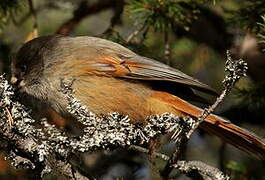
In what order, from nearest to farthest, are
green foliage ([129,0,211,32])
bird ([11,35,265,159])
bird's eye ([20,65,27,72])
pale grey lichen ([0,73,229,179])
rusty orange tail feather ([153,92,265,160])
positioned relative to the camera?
pale grey lichen ([0,73,229,179]) < rusty orange tail feather ([153,92,265,160]) < bird ([11,35,265,159]) < green foliage ([129,0,211,32]) < bird's eye ([20,65,27,72])

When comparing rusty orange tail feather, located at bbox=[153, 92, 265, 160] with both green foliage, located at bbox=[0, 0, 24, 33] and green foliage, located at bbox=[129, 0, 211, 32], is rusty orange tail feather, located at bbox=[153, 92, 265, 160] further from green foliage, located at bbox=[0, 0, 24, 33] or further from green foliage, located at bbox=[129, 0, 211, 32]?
green foliage, located at bbox=[0, 0, 24, 33]

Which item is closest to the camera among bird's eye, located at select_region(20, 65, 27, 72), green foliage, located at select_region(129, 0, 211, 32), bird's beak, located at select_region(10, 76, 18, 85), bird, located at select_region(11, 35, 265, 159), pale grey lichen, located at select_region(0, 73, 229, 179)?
pale grey lichen, located at select_region(0, 73, 229, 179)

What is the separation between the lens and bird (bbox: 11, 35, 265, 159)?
4504 millimetres

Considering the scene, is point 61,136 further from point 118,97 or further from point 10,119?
point 118,97

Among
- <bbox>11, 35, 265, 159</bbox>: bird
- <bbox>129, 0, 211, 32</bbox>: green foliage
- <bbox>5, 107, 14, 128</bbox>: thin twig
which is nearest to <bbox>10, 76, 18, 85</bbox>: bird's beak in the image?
<bbox>11, 35, 265, 159</bbox>: bird

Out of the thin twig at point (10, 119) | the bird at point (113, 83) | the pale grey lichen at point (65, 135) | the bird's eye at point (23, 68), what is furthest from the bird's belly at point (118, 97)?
the thin twig at point (10, 119)

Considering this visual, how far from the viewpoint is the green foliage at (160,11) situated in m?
4.64

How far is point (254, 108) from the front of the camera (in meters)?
5.30

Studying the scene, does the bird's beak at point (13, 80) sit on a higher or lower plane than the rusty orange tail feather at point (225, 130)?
lower

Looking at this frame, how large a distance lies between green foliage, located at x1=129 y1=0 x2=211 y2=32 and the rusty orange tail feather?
0.57 meters

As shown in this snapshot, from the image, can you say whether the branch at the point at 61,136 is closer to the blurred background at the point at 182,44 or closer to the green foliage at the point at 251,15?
the blurred background at the point at 182,44

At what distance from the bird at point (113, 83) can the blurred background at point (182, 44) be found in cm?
29

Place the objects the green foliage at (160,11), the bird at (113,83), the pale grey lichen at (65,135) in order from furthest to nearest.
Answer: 1. the green foliage at (160,11)
2. the bird at (113,83)
3. the pale grey lichen at (65,135)

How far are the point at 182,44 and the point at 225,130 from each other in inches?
82.9
